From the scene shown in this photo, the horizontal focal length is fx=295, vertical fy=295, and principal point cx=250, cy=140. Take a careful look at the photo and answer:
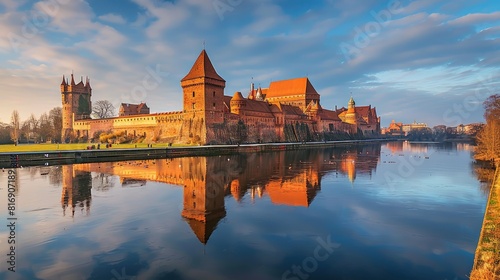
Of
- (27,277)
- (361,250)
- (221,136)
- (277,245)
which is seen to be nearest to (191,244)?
(277,245)

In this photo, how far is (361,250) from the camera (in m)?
7.23

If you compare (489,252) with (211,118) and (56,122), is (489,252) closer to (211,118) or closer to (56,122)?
(211,118)

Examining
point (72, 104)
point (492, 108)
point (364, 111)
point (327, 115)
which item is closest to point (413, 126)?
point (364, 111)

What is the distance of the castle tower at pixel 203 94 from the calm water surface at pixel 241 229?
84.1 feet

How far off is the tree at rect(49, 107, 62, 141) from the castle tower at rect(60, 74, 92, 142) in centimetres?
136

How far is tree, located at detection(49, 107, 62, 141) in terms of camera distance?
59119 mm

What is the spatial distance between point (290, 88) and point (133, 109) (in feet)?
129

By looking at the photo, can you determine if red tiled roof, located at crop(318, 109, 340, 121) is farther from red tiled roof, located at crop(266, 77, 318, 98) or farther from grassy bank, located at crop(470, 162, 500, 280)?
grassy bank, located at crop(470, 162, 500, 280)

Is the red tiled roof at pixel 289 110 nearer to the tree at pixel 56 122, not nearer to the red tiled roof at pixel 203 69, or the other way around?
the red tiled roof at pixel 203 69

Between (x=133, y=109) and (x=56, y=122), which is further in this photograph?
(x=133, y=109)

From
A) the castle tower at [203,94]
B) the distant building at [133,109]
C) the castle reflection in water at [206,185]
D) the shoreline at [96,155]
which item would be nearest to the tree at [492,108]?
the castle reflection in water at [206,185]

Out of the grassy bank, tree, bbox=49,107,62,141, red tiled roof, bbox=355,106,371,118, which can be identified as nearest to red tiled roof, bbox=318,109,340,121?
red tiled roof, bbox=355,106,371,118

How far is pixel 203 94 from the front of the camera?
136 ft

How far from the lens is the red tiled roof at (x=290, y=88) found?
74062 millimetres
